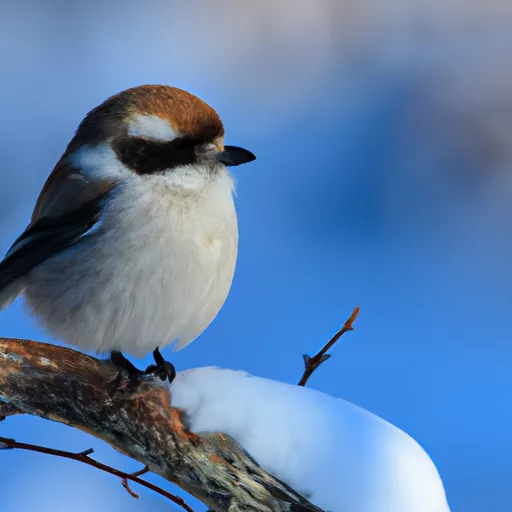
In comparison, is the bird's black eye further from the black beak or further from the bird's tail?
the bird's tail

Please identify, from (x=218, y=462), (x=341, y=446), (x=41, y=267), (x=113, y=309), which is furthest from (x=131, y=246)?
(x=341, y=446)

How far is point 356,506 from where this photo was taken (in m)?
1.20

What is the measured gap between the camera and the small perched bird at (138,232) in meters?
1.43

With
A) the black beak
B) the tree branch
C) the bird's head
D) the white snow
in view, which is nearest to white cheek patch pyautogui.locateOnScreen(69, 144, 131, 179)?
the bird's head

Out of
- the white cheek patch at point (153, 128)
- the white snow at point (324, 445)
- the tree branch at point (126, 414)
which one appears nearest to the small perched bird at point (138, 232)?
the white cheek patch at point (153, 128)

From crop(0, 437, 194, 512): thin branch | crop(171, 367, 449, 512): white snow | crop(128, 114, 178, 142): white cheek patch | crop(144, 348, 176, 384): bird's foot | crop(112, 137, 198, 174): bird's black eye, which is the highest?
crop(128, 114, 178, 142): white cheek patch

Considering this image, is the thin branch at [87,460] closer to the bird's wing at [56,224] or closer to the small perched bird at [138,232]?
the small perched bird at [138,232]

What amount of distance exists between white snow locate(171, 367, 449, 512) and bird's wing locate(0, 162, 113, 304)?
45 cm

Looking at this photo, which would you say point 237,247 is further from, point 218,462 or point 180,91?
point 218,462

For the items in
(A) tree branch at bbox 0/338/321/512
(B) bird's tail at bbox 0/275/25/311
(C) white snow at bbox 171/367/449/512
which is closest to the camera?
(C) white snow at bbox 171/367/449/512

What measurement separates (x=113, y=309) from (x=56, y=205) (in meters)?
0.30

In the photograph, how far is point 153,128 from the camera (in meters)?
1.45

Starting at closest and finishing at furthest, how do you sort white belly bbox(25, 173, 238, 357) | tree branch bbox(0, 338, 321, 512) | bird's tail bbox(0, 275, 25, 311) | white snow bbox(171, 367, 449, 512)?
white snow bbox(171, 367, 449, 512)
tree branch bbox(0, 338, 321, 512)
white belly bbox(25, 173, 238, 357)
bird's tail bbox(0, 275, 25, 311)

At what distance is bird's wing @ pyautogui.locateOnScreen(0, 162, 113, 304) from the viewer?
59.6 inches
